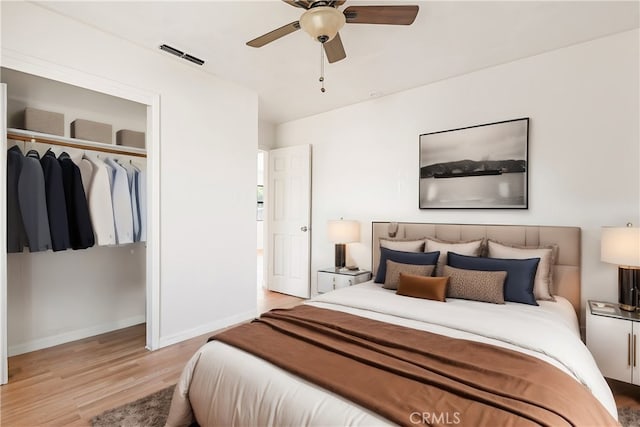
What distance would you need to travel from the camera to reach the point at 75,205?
2.81 m

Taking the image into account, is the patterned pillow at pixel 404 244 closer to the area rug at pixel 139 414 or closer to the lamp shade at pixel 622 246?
the lamp shade at pixel 622 246

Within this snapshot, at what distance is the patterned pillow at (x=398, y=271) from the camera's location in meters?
2.83

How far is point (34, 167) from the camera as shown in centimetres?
260

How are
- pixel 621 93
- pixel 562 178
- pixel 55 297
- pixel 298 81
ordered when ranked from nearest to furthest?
pixel 621 93 < pixel 562 178 < pixel 55 297 < pixel 298 81

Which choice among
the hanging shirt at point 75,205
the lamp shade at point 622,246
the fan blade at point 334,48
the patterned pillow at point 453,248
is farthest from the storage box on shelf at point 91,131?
the lamp shade at point 622,246

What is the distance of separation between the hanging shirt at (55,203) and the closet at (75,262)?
29 cm

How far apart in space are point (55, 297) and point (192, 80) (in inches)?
96.2

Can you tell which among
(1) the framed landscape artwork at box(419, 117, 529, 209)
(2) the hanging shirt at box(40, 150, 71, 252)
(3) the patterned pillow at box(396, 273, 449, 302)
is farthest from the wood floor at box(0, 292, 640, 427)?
(1) the framed landscape artwork at box(419, 117, 529, 209)

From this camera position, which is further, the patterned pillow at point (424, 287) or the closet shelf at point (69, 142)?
the closet shelf at point (69, 142)

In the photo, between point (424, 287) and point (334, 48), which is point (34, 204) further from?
point (424, 287)

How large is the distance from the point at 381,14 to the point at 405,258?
2024 millimetres

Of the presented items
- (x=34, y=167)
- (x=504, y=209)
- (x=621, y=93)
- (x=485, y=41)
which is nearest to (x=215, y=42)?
(x=34, y=167)

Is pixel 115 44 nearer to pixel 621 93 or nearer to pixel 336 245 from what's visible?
pixel 336 245

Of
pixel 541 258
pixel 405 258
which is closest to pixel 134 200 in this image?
pixel 405 258
